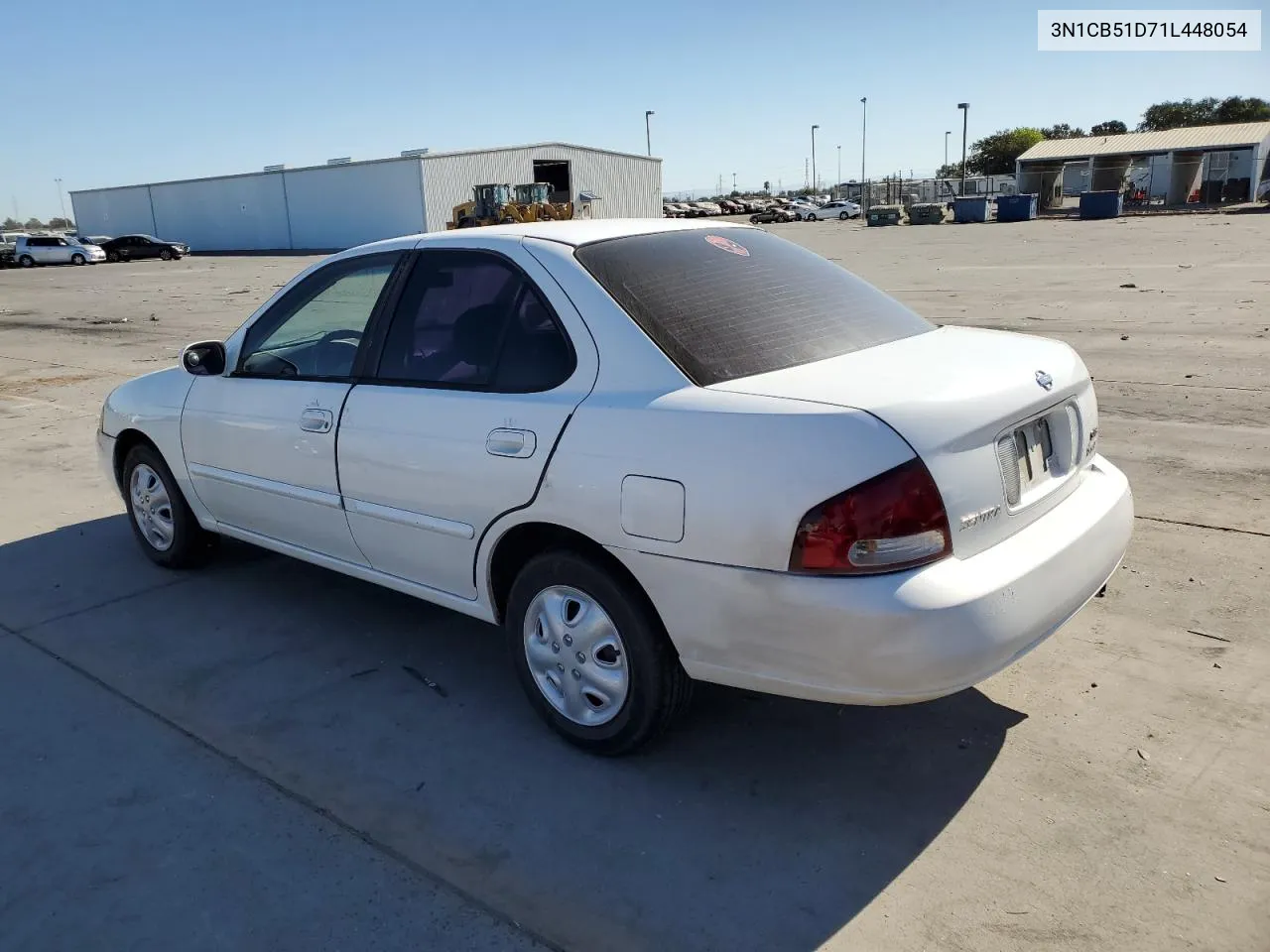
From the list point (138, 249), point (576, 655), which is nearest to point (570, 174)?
point (138, 249)

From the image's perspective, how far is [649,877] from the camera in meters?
2.76

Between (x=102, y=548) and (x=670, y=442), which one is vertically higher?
(x=670, y=442)

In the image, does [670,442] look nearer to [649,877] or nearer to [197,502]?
[649,877]

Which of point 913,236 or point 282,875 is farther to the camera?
point 913,236

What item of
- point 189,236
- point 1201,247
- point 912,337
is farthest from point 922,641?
point 189,236

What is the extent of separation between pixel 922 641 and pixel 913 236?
37.2 metres

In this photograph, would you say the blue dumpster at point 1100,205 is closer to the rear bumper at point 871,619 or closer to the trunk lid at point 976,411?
the trunk lid at point 976,411

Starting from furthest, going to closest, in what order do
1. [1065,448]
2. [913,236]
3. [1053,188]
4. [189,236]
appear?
[189,236], [1053,188], [913,236], [1065,448]

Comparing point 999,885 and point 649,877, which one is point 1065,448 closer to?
point 999,885

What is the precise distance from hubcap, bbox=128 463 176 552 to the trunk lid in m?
3.43

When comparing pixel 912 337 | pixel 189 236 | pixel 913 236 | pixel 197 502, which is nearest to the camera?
pixel 912 337

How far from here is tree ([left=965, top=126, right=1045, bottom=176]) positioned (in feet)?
319

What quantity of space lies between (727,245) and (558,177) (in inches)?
2322

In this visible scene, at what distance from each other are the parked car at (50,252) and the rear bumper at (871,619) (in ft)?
172
